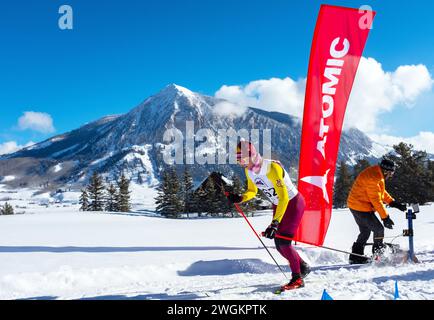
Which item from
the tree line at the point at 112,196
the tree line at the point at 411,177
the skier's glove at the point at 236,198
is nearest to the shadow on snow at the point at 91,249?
the skier's glove at the point at 236,198

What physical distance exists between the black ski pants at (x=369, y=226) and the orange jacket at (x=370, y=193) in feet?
0.38

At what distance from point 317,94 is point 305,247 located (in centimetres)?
372

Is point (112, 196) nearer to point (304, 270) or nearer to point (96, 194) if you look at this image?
point (96, 194)

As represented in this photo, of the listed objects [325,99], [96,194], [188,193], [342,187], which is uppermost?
[325,99]

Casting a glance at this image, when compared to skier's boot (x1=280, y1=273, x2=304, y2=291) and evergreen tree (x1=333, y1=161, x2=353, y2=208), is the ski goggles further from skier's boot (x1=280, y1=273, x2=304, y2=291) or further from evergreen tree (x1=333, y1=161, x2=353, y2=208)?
evergreen tree (x1=333, y1=161, x2=353, y2=208)

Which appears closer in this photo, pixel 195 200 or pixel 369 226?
pixel 369 226

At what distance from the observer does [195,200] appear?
45781 millimetres

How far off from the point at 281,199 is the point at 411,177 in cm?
3621

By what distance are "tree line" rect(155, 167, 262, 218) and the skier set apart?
35612 millimetres

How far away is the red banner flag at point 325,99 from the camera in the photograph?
28.5 feet

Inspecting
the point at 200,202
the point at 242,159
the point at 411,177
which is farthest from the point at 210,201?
the point at 242,159

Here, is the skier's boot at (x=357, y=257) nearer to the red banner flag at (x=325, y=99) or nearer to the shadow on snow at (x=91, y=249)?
the red banner flag at (x=325, y=99)

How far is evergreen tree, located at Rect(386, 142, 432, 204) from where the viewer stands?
36.5m
